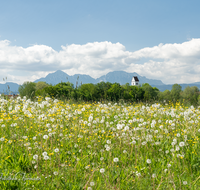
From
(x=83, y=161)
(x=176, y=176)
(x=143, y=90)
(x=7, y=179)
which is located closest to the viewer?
(x=7, y=179)

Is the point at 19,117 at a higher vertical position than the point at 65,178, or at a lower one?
higher

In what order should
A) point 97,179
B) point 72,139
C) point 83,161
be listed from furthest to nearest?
point 72,139
point 83,161
point 97,179

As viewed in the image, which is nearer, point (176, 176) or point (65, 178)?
point (65, 178)

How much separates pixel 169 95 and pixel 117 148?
78.8 m

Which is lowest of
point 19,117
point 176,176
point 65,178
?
point 176,176

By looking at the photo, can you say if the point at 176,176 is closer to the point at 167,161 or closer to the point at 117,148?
the point at 167,161

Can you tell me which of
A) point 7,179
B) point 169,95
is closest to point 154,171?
point 7,179

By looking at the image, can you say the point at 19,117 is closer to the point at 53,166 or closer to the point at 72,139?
the point at 72,139

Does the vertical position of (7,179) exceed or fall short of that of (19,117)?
it falls short

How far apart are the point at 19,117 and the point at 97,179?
389 cm

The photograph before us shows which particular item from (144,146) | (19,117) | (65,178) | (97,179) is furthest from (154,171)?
(19,117)

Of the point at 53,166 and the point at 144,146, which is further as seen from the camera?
the point at 144,146

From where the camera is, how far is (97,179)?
323 centimetres

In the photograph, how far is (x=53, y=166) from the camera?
3713 mm
